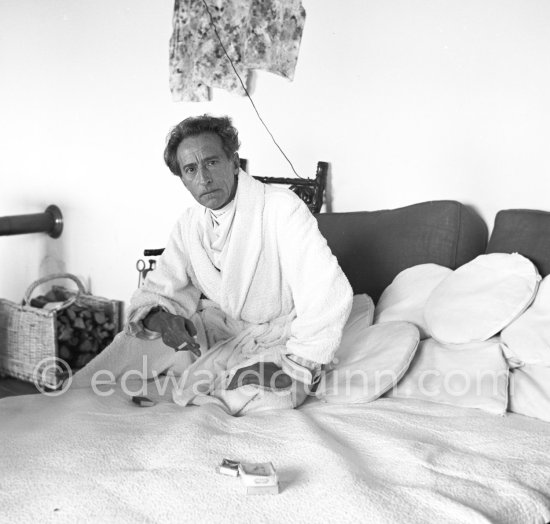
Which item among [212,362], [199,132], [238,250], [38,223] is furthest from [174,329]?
[38,223]

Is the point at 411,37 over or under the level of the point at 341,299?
over

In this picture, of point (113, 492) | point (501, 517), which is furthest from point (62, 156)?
point (501, 517)

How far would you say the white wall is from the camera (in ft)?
7.27

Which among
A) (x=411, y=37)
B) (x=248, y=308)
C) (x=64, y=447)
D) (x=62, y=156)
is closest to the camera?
(x=64, y=447)

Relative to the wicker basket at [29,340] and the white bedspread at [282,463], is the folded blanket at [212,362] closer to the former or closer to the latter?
the white bedspread at [282,463]

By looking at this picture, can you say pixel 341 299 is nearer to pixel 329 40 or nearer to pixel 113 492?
pixel 113 492

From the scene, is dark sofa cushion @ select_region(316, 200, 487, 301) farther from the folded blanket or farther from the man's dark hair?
the man's dark hair

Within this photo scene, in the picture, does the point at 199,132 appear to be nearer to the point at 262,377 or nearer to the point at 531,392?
the point at 262,377

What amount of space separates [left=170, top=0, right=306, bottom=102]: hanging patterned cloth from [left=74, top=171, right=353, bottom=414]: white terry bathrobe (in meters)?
0.96

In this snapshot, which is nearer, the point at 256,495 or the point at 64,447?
the point at 256,495

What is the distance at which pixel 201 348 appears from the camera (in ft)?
7.13

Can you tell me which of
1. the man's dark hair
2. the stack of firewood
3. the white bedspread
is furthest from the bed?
the stack of firewood

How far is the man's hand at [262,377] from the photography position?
5.99ft

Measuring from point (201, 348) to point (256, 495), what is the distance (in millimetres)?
961
